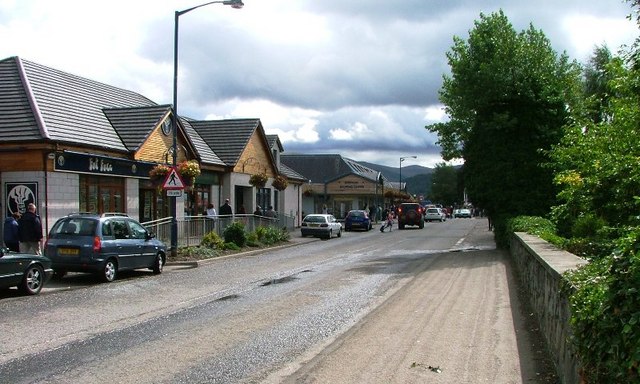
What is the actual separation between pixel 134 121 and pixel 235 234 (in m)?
6.31

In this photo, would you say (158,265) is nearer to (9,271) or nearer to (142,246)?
(142,246)

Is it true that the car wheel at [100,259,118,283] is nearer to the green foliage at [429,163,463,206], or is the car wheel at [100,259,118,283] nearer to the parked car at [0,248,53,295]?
the parked car at [0,248,53,295]

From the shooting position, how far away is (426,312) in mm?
10094

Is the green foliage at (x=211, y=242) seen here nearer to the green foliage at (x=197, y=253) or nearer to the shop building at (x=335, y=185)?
the green foliage at (x=197, y=253)

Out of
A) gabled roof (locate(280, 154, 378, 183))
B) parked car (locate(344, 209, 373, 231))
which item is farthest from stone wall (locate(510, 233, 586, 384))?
gabled roof (locate(280, 154, 378, 183))

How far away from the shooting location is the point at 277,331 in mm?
8672

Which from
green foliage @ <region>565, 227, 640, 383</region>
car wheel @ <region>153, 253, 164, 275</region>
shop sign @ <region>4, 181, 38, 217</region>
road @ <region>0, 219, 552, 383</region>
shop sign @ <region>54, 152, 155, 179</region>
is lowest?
road @ <region>0, 219, 552, 383</region>

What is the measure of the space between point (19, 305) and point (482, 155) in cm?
1888

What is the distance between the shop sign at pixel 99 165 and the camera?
20.4 m

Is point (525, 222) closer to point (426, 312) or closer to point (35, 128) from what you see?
point (426, 312)

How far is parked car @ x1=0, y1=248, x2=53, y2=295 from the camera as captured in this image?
11.8 m

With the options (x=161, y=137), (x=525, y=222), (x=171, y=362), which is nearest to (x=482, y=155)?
(x=525, y=222)

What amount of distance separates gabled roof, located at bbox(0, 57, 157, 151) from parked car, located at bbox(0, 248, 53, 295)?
806 cm

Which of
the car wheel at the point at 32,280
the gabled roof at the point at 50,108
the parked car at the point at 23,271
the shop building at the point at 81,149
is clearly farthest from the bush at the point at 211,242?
the car wheel at the point at 32,280
